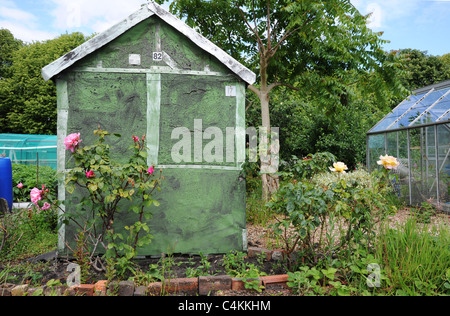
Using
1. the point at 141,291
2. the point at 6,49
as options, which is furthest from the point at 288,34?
the point at 6,49

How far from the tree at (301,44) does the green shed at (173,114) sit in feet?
11.7

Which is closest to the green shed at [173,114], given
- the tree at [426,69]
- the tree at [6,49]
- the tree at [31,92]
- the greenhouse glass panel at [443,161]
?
the greenhouse glass panel at [443,161]

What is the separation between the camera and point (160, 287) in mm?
3289

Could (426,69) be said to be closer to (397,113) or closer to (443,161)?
(397,113)

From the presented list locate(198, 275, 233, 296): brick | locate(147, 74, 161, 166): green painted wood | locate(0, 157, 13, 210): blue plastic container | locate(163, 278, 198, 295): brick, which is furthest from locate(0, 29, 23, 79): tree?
locate(198, 275, 233, 296): brick

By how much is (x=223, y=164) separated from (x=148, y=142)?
45.6 inches

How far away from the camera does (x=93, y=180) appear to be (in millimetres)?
3504

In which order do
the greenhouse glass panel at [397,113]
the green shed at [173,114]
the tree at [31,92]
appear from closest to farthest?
1. the green shed at [173,114]
2. the greenhouse glass panel at [397,113]
3. the tree at [31,92]

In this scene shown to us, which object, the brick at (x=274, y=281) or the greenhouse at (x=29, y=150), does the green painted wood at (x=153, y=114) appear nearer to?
the brick at (x=274, y=281)

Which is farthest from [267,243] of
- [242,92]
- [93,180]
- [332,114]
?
[332,114]

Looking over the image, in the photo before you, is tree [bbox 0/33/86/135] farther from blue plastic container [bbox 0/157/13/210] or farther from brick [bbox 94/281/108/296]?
brick [bbox 94/281/108/296]

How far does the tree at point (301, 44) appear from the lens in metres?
7.52

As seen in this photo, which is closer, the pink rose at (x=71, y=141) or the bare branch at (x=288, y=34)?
the pink rose at (x=71, y=141)

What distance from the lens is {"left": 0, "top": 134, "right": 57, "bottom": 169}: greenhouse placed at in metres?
15.9
